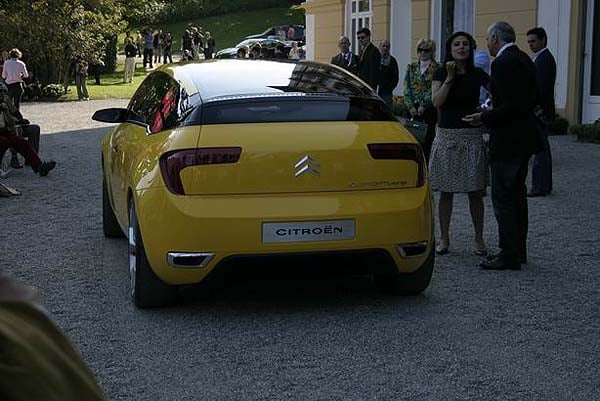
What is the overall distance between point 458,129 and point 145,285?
8.98 feet

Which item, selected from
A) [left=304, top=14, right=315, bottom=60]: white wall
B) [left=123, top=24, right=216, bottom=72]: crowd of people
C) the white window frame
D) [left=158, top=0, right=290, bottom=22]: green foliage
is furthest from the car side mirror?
[left=158, top=0, right=290, bottom=22]: green foliage

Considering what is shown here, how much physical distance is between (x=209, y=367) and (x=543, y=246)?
3.92 metres

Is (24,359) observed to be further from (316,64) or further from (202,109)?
(316,64)

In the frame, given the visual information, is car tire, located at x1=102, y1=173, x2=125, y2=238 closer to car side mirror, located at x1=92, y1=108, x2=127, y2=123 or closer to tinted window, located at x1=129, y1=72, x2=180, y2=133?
car side mirror, located at x1=92, y1=108, x2=127, y2=123

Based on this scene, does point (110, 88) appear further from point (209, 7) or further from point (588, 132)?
point (209, 7)

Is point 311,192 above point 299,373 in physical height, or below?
above

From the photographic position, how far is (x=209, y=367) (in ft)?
16.2

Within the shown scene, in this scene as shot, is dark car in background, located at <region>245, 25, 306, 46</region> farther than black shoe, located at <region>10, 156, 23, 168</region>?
Yes

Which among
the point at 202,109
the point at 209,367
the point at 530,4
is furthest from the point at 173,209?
the point at 530,4

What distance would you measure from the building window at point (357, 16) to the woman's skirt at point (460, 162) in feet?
56.2

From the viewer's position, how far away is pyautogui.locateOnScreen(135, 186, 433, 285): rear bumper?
5.55 meters

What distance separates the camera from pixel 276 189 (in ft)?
18.5

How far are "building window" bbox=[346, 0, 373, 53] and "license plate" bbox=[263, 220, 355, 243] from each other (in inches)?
743

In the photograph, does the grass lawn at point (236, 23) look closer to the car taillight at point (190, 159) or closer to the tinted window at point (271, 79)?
the tinted window at point (271, 79)
